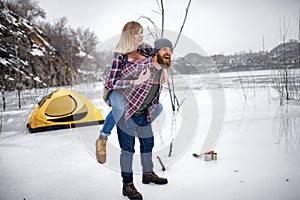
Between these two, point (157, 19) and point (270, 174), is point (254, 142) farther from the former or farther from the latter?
point (157, 19)

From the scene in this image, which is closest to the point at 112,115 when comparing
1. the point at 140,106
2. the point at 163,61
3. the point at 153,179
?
the point at 140,106

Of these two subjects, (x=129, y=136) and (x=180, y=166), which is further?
(x=180, y=166)

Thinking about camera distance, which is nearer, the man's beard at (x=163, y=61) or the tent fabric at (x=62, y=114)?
the man's beard at (x=163, y=61)

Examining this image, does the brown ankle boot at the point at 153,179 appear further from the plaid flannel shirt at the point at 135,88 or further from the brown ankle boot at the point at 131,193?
the plaid flannel shirt at the point at 135,88

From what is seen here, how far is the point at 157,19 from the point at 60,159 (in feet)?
6.07

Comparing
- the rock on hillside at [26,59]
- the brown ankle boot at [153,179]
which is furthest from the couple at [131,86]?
the rock on hillside at [26,59]

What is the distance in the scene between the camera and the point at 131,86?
4.21 ft

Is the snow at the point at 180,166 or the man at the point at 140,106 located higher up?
the man at the point at 140,106

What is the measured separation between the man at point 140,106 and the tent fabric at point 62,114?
8.07 feet

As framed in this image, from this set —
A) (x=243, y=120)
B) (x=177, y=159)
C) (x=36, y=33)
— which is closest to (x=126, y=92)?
(x=177, y=159)

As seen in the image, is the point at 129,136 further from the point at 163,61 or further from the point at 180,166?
the point at 180,166

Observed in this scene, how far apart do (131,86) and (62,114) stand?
2.85 metres

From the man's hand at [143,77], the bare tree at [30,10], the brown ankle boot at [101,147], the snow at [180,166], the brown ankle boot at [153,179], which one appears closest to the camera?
the man's hand at [143,77]

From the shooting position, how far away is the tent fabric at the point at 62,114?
3.53m
